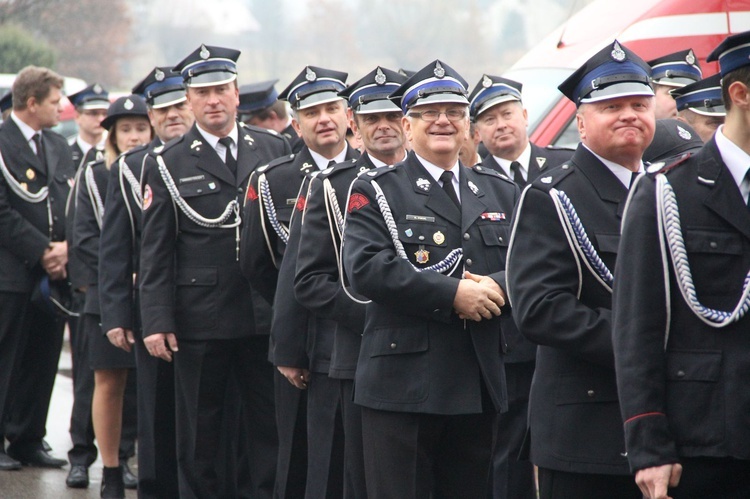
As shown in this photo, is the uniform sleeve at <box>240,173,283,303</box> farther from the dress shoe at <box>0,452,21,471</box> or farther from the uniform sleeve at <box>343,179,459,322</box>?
the dress shoe at <box>0,452,21,471</box>

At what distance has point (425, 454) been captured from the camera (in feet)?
15.2

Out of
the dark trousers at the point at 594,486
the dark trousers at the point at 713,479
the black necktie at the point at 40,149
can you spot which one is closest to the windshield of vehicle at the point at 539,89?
the black necktie at the point at 40,149

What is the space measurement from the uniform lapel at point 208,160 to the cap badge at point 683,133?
2.47 m

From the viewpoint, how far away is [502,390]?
473 cm

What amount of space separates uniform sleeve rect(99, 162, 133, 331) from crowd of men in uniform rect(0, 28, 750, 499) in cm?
1

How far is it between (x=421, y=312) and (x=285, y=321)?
133 cm

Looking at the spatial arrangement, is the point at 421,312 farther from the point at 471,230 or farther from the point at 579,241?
the point at 579,241

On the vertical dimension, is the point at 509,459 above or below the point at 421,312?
below

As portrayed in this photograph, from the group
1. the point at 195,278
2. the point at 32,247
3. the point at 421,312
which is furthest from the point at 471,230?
the point at 32,247

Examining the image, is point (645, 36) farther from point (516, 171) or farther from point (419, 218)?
point (419, 218)

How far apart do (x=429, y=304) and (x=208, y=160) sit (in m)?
2.45

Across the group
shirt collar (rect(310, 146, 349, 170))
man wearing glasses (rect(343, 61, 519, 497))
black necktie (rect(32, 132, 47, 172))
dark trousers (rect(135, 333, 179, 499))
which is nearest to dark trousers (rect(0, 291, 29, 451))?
black necktie (rect(32, 132, 47, 172))

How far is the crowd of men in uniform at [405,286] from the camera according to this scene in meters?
3.39

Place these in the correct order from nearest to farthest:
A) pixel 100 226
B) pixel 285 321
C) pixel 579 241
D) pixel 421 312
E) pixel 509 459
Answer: pixel 579 241 → pixel 421 312 → pixel 285 321 → pixel 509 459 → pixel 100 226
